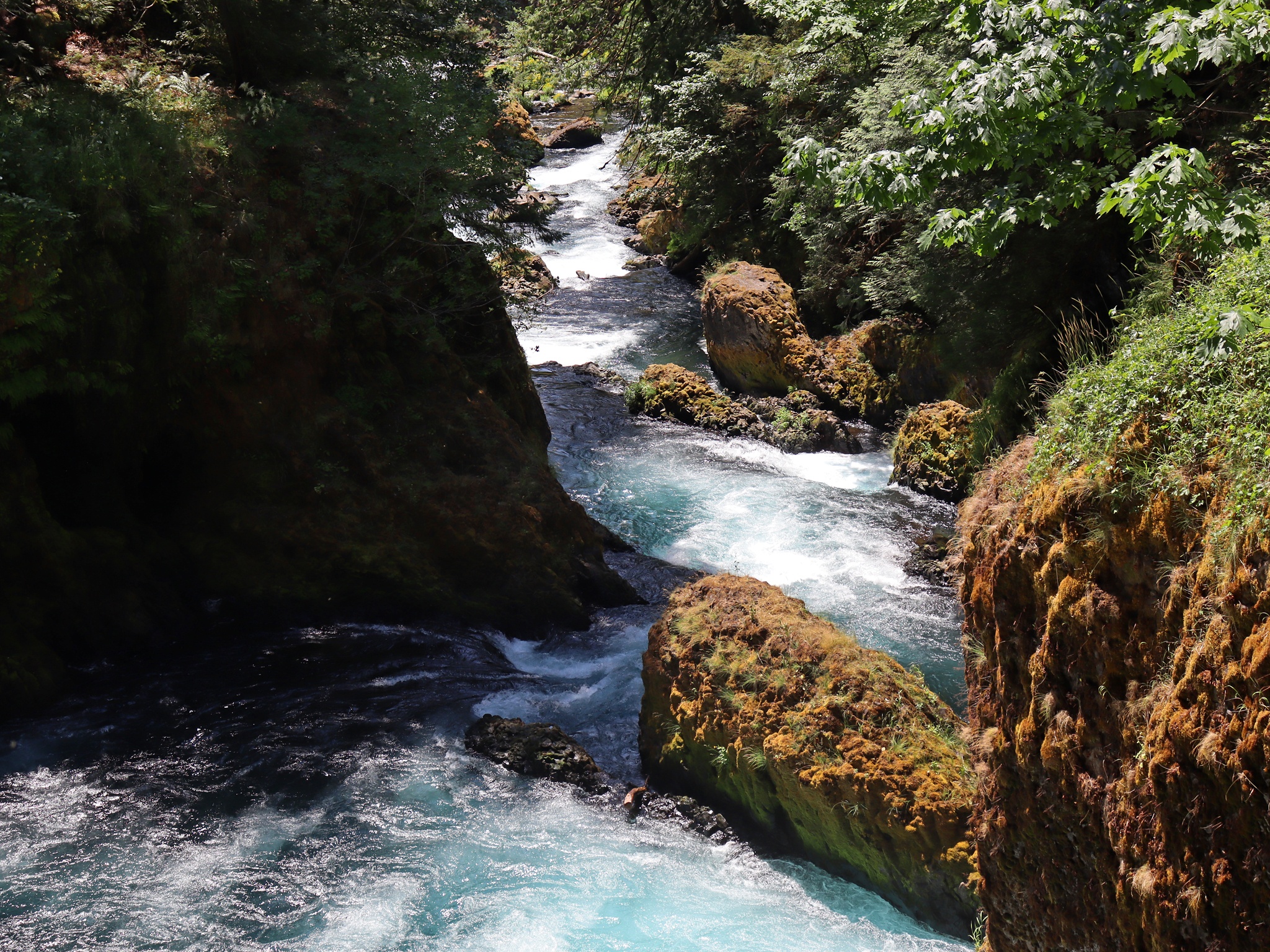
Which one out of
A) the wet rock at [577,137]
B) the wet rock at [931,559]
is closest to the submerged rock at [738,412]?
the wet rock at [931,559]

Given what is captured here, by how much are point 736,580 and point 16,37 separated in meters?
9.91

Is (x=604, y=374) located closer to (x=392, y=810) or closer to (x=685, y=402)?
(x=685, y=402)

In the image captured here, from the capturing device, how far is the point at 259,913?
616cm

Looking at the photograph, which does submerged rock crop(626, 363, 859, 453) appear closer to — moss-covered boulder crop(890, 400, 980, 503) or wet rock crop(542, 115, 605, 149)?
moss-covered boulder crop(890, 400, 980, 503)

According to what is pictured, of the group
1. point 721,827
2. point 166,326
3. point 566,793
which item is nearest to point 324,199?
point 166,326

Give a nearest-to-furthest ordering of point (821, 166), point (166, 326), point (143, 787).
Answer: point (821, 166), point (143, 787), point (166, 326)

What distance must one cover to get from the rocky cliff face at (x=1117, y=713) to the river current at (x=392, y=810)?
1696mm

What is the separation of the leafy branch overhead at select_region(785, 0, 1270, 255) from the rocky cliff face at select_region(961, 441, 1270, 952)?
1.49 metres

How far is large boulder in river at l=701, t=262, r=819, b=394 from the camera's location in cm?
1631

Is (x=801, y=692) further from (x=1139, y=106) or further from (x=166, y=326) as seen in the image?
(x=166, y=326)

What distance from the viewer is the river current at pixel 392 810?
239 inches

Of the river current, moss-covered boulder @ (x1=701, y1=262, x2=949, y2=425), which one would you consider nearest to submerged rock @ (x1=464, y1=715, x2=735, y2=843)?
the river current

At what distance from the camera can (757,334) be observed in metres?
16.6

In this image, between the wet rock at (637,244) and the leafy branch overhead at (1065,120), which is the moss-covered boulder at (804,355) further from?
the leafy branch overhead at (1065,120)
